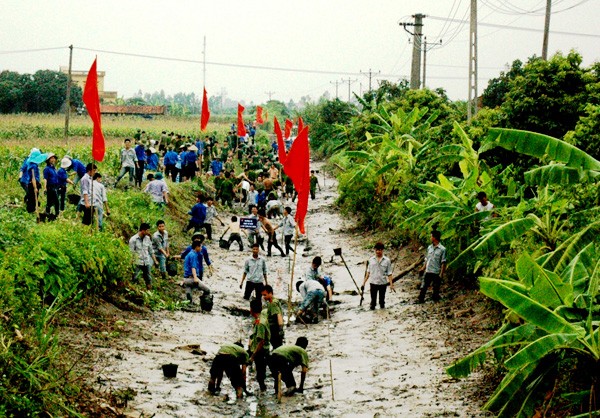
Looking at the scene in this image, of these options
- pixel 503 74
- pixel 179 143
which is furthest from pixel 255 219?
pixel 503 74

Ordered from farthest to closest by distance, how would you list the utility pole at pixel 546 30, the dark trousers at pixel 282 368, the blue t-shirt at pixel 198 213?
1. the utility pole at pixel 546 30
2. the blue t-shirt at pixel 198 213
3. the dark trousers at pixel 282 368

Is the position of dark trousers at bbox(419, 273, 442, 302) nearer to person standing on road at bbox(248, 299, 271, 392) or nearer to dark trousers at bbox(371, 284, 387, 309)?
dark trousers at bbox(371, 284, 387, 309)

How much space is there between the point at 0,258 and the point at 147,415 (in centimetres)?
332

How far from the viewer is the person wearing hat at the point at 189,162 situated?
2984cm

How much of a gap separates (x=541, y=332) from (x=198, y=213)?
1493 cm

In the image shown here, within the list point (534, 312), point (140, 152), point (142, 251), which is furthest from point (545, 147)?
point (140, 152)

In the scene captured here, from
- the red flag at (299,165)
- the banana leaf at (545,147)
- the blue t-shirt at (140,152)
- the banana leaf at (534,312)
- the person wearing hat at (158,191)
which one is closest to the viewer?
the banana leaf at (534,312)

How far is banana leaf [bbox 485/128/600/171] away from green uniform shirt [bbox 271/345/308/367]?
4208mm

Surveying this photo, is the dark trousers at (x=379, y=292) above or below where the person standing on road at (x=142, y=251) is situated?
below

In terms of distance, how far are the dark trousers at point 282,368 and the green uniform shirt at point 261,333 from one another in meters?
0.31

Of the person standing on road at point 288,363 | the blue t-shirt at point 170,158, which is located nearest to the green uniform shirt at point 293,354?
the person standing on road at point 288,363

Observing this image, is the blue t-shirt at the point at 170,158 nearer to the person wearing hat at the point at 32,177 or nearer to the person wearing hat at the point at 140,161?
the person wearing hat at the point at 140,161

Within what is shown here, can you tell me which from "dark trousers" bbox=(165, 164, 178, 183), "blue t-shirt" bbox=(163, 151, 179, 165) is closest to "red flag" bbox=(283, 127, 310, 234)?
"blue t-shirt" bbox=(163, 151, 179, 165)

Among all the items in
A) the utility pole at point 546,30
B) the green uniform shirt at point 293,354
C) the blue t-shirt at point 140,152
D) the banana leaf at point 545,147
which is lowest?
the green uniform shirt at point 293,354
